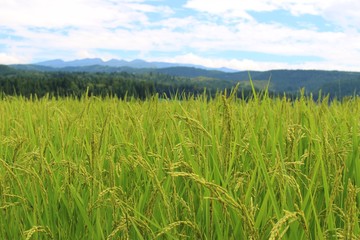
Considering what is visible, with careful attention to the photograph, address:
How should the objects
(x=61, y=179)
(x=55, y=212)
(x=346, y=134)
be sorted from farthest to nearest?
(x=346, y=134) → (x=61, y=179) → (x=55, y=212)

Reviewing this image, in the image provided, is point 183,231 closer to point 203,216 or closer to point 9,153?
point 203,216

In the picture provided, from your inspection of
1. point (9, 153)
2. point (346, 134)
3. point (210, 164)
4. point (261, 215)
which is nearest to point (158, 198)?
point (210, 164)

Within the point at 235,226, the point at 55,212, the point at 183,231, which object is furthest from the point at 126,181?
the point at 235,226

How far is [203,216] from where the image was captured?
193cm

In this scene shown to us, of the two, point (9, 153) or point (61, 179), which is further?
point (9, 153)

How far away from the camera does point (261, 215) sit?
5.49ft

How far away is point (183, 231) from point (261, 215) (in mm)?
483

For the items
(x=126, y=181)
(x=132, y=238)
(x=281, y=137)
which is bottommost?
(x=132, y=238)

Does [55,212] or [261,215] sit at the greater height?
[261,215]

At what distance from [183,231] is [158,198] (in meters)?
0.29

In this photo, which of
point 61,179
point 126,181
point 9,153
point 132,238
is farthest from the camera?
point 9,153

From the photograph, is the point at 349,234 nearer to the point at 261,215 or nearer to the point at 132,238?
the point at 261,215

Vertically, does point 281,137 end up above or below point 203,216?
above

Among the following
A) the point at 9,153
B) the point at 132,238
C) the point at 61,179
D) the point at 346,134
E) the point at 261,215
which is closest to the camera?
the point at 261,215
